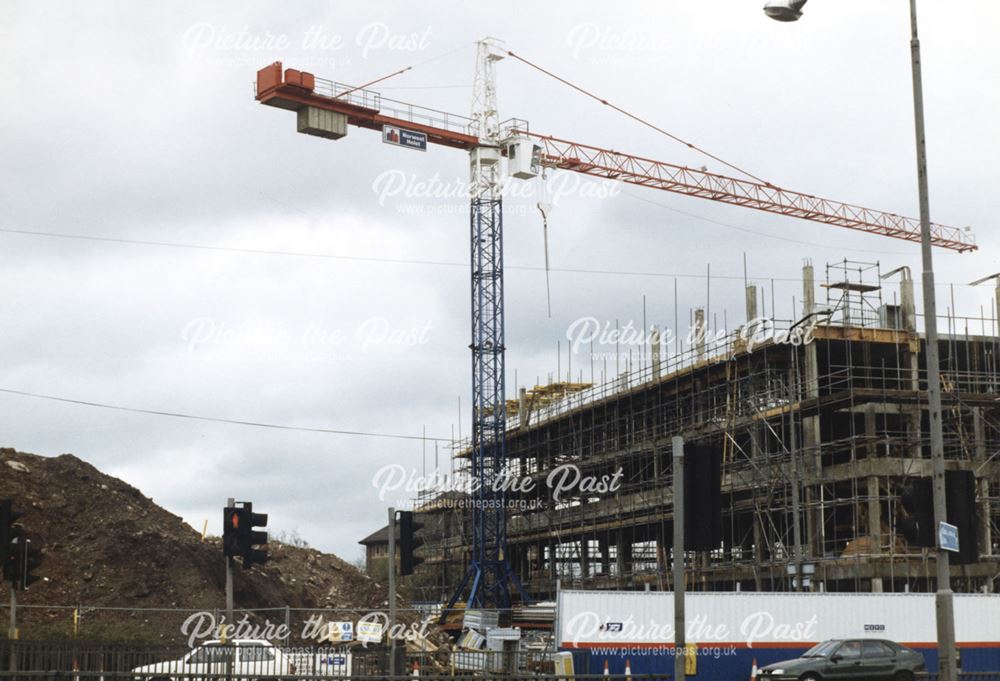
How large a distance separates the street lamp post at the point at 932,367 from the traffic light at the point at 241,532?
Answer: 42.6ft

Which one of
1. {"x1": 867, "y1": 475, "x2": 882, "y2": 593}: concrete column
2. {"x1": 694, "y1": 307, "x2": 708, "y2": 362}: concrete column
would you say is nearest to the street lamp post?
{"x1": 867, "y1": 475, "x2": 882, "y2": 593}: concrete column

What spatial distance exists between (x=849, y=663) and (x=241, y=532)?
42.9ft

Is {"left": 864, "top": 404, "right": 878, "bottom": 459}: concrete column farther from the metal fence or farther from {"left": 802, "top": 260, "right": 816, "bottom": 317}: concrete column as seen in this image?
the metal fence

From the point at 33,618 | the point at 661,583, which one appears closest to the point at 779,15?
the point at 33,618

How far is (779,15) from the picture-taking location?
16094 mm

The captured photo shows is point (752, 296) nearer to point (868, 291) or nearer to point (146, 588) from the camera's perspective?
point (868, 291)

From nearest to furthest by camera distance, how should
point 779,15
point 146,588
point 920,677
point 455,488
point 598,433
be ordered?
point 779,15 < point 920,677 < point 146,588 < point 598,433 < point 455,488

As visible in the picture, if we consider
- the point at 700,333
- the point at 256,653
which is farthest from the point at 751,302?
the point at 256,653

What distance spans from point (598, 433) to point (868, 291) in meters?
20.8

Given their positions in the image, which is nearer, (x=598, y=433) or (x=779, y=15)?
(x=779, y=15)

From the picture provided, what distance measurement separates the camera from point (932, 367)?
16.1 meters

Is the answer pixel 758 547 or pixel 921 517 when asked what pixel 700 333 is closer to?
pixel 758 547

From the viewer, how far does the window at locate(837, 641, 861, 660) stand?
26.4m

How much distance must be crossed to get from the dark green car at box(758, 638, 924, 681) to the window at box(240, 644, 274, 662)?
10.4m
